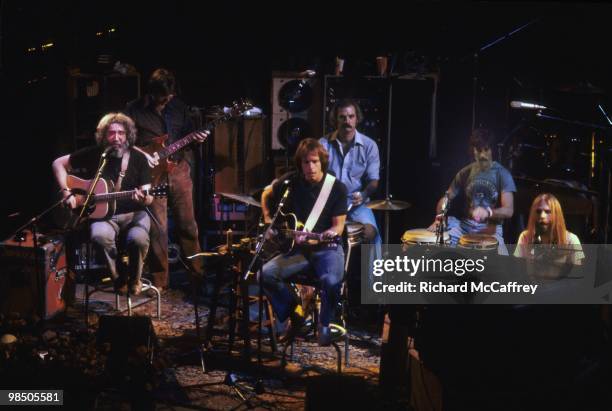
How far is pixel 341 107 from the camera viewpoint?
691cm

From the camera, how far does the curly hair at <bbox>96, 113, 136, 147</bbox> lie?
655cm

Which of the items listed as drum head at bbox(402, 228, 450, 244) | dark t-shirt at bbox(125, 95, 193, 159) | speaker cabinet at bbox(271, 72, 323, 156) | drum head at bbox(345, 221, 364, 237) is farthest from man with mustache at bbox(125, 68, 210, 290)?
drum head at bbox(402, 228, 450, 244)

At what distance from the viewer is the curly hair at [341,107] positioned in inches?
271

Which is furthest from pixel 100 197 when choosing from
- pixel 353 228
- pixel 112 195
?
pixel 353 228

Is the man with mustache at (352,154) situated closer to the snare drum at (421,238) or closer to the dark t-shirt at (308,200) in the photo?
the snare drum at (421,238)

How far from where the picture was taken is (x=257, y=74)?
8453 mm

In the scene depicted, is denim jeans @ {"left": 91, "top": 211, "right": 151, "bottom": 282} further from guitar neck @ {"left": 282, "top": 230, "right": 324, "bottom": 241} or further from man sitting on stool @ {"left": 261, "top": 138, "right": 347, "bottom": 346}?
guitar neck @ {"left": 282, "top": 230, "right": 324, "bottom": 241}

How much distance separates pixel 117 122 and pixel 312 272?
2409 millimetres

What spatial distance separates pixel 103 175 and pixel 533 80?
4629 millimetres

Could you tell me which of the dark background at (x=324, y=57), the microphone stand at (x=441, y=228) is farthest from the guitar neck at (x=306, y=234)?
the dark background at (x=324, y=57)

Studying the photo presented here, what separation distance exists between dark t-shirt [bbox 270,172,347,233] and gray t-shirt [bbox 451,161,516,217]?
4.65 feet

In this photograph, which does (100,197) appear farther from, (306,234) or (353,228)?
(353,228)

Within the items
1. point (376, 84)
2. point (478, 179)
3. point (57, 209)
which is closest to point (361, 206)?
point (478, 179)

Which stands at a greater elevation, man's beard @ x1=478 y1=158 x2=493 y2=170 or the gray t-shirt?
man's beard @ x1=478 y1=158 x2=493 y2=170
